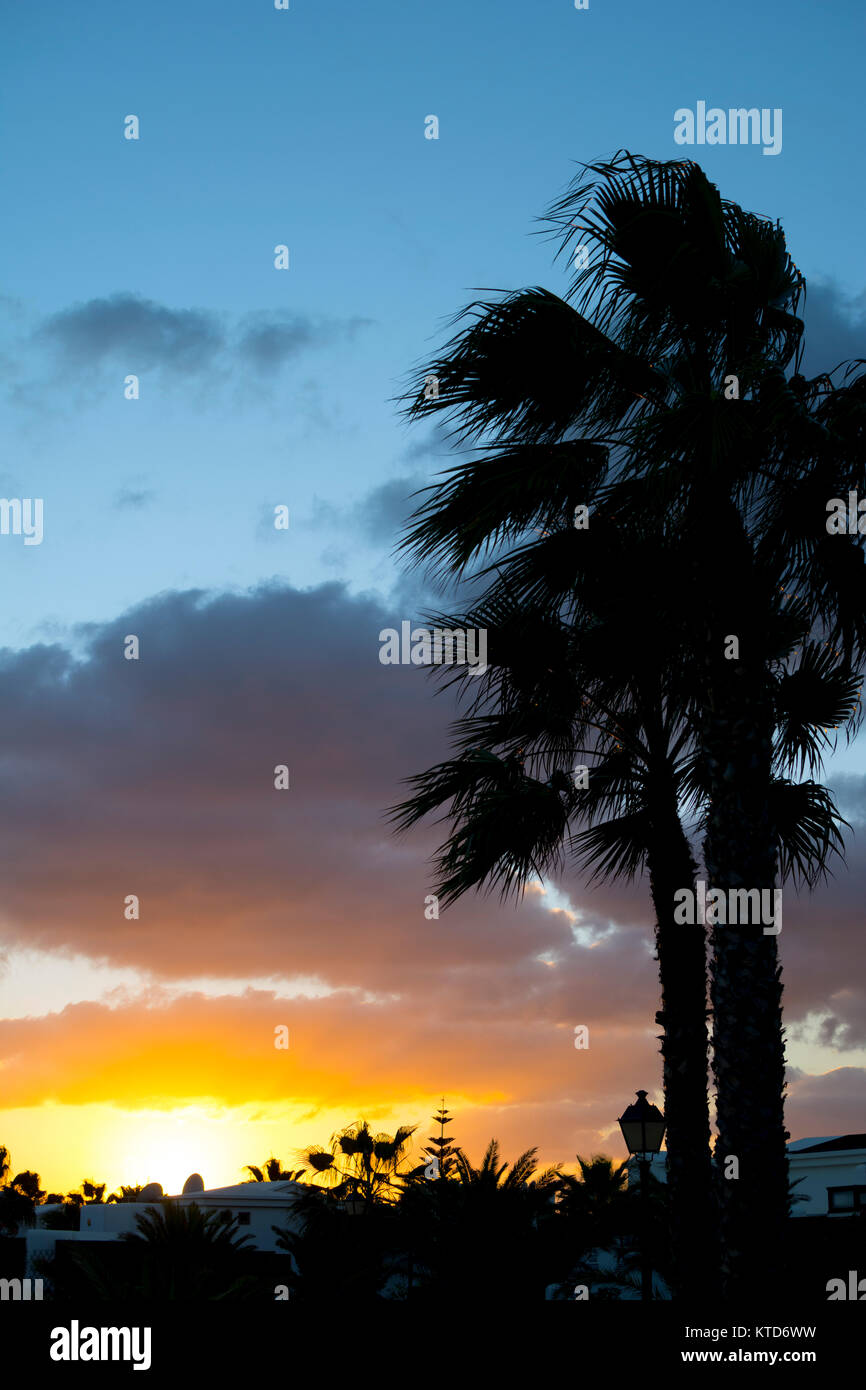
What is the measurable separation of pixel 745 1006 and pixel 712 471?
360 centimetres

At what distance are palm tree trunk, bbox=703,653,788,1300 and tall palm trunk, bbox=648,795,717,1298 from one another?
4.04 m

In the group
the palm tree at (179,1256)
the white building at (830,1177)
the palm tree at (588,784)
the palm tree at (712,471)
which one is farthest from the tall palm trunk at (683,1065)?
the white building at (830,1177)

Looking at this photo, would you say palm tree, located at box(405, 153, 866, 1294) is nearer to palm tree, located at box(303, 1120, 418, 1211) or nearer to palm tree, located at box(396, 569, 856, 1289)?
palm tree, located at box(396, 569, 856, 1289)

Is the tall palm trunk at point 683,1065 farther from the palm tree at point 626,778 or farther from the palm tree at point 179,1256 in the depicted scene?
the palm tree at point 179,1256

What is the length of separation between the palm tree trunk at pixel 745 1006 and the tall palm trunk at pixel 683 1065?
159 inches

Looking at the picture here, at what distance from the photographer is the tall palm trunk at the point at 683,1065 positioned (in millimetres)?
11852

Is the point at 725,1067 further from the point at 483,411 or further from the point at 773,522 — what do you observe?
the point at 483,411

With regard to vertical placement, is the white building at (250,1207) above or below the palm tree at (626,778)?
below

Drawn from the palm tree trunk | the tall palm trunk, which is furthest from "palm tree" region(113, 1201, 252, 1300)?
the palm tree trunk

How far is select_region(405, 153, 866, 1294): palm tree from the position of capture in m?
8.11

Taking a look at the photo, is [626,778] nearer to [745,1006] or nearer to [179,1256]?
[745,1006]
